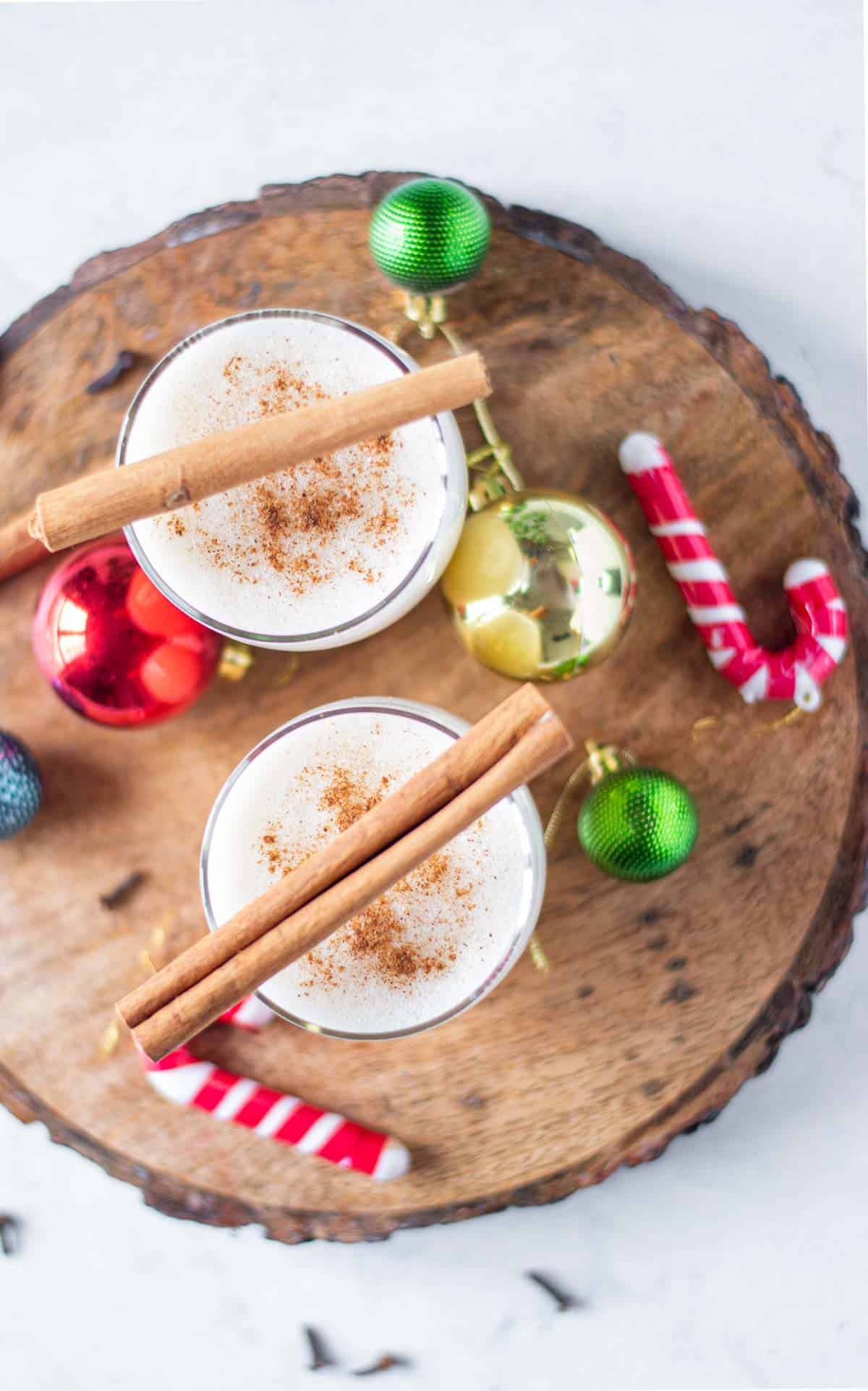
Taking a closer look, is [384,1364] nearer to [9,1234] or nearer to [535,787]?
[9,1234]

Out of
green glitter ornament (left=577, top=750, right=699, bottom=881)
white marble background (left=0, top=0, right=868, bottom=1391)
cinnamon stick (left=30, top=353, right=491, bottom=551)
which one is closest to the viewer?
cinnamon stick (left=30, top=353, right=491, bottom=551)

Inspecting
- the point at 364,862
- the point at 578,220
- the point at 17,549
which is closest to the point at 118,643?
the point at 17,549

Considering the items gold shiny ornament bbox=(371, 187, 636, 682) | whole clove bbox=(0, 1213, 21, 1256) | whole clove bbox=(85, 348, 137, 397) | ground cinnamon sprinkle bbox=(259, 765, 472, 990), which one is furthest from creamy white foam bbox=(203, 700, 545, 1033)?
whole clove bbox=(0, 1213, 21, 1256)

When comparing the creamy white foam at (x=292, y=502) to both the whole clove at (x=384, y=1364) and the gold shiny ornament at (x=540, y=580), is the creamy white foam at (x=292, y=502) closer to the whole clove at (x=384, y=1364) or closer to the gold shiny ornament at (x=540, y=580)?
the gold shiny ornament at (x=540, y=580)

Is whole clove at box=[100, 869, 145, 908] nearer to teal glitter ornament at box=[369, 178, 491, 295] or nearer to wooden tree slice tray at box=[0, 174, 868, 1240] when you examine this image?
wooden tree slice tray at box=[0, 174, 868, 1240]

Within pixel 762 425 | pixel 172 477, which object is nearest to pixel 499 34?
pixel 762 425

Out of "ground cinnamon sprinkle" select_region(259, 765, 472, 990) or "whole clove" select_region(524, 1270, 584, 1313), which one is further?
"whole clove" select_region(524, 1270, 584, 1313)

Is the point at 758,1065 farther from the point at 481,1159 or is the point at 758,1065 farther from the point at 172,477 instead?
the point at 172,477
